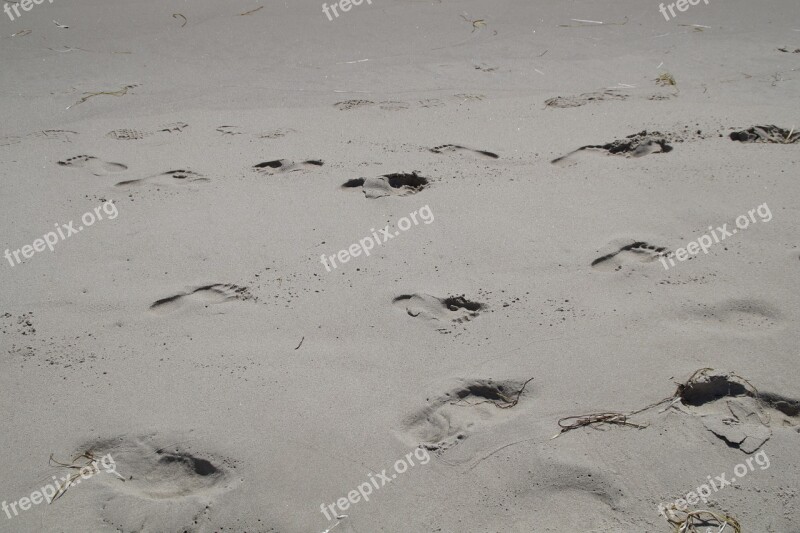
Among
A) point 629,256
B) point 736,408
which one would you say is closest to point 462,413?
point 736,408

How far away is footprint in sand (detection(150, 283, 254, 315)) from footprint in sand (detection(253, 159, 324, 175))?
36.1 inches

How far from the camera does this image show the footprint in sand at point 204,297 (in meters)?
2.50

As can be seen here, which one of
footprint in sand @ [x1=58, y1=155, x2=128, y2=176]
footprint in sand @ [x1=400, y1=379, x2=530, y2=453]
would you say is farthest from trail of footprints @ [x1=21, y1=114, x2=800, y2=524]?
footprint in sand @ [x1=58, y1=155, x2=128, y2=176]

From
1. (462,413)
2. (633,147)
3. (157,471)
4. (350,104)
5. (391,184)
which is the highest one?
(350,104)

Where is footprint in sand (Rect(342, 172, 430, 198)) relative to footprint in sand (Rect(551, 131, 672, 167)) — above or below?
above

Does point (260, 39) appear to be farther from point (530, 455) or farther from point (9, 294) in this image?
point (530, 455)

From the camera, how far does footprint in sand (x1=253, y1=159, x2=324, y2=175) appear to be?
3291 mm

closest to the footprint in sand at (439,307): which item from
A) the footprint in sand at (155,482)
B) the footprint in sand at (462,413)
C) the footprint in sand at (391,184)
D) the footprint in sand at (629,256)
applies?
the footprint in sand at (462,413)

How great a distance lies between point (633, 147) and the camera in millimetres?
3363

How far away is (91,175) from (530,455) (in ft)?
8.81

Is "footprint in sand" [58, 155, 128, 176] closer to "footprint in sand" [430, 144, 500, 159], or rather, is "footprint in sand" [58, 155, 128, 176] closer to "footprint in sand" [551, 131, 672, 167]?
"footprint in sand" [430, 144, 500, 159]

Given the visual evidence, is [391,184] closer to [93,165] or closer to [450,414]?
[450,414]

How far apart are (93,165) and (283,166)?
1.05 meters

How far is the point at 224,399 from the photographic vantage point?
7.03 ft
